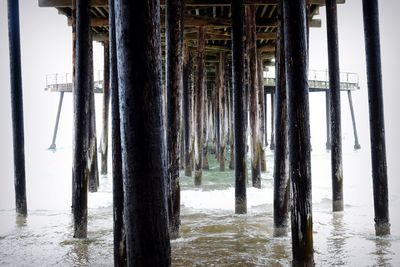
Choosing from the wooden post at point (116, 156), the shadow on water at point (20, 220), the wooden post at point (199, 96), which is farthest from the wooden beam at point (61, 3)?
the wooden post at point (116, 156)

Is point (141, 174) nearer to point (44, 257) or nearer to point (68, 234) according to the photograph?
point (44, 257)

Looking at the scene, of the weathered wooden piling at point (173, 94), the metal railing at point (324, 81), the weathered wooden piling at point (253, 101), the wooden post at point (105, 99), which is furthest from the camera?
the metal railing at point (324, 81)

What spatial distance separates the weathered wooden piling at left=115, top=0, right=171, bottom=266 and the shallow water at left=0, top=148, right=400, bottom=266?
6.55 ft

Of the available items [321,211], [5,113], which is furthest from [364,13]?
[5,113]

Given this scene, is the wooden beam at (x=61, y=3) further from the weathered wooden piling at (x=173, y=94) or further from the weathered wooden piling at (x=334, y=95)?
the weathered wooden piling at (x=334, y=95)

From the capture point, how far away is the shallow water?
11.7ft

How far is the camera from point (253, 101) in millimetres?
8133

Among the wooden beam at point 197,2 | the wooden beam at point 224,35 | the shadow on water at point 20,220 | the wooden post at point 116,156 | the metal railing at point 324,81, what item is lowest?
the shadow on water at point 20,220

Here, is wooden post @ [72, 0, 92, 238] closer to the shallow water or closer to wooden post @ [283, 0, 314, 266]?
the shallow water

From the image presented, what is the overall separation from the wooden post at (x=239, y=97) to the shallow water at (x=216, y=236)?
0.58 metres

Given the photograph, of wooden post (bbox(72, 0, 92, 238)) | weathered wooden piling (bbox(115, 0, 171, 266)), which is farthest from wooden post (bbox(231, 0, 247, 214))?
weathered wooden piling (bbox(115, 0, 171, 266))

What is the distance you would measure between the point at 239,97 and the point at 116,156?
3095 mm

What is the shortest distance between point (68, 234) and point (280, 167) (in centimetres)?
283

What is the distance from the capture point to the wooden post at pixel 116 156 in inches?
87.1
